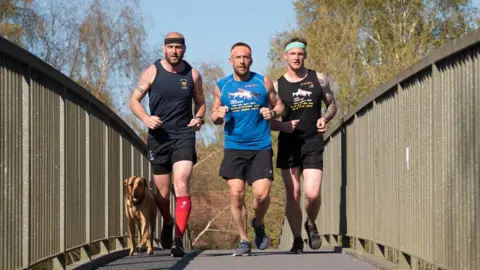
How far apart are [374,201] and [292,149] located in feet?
5.59

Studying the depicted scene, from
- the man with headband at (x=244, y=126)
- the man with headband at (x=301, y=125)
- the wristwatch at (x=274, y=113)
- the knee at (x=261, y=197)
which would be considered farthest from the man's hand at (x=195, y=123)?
the knee at (x=261, y=197)

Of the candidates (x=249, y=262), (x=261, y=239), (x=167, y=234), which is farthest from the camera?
(x=167, y=234)

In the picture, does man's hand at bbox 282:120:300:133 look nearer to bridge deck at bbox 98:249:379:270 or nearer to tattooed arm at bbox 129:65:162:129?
bridge deck at bbox 98:249:379:270

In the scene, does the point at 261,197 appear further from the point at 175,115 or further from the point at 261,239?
the point at 175,115

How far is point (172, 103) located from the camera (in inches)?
436

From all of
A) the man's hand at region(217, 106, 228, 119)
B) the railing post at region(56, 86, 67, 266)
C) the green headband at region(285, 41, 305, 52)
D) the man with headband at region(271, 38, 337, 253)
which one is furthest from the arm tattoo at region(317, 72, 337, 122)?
the railing post at region(56, 86, 67, 266)

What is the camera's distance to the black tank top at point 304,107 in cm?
1185

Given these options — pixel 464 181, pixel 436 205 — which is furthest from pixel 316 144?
pixel 464 181

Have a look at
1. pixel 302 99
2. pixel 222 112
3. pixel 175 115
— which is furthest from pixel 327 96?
pixel 175 115

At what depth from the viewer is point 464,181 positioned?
6.53 meters

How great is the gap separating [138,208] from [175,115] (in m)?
1.95

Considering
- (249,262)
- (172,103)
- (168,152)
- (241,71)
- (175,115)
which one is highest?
(241,71)

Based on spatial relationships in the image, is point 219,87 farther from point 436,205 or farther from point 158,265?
point 436,205

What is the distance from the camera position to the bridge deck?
9672 mm
